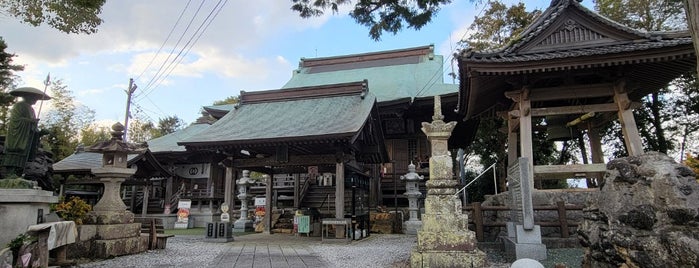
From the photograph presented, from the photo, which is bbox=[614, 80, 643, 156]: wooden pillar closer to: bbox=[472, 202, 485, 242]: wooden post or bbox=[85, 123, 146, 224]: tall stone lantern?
bbox=[472, 202, 485, 242]: wooden post

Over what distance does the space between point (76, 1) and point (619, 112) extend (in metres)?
11.4

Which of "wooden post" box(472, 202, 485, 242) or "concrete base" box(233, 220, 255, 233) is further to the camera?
"concrete base" box(233, 220, 255, 233)

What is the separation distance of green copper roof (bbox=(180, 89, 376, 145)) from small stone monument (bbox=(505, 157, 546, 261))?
408 cm

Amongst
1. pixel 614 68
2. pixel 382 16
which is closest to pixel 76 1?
pixel 382 16

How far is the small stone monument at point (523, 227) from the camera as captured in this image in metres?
7.13

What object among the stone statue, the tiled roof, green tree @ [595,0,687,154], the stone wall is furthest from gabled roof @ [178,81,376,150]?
green tree @ [595,0,687,154]

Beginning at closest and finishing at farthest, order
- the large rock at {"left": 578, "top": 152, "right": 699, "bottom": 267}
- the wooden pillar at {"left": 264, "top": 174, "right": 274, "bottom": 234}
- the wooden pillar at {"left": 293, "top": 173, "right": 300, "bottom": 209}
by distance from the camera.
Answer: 1. the large rock at {"left": 578, "top": 152, "right": 699, "bottom": 267}
2. the wooden pillar at {"left": 264, "top": 174, "right": 274, "bottom": 234}
3. the wooden pillar at {"left": 293, "top": 173, "right": 300, "bottom": 209}

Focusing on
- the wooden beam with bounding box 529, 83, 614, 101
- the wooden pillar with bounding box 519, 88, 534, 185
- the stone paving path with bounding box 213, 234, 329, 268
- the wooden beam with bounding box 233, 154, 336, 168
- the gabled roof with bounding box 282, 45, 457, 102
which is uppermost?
the gabled roof with bounding box 282, 45, 457, 102

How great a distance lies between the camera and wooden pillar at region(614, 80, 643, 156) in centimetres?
803

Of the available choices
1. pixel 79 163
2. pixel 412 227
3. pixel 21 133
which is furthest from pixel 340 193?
pixel 79 163

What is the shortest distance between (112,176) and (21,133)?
2.08 meters

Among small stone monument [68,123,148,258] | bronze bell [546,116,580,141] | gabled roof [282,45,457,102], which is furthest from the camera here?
gabled roof [282,45,457,102]

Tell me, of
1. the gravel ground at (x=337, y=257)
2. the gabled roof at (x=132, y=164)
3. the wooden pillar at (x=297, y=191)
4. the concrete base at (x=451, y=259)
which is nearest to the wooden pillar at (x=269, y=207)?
the wooden pillar at (x=297, y=191)

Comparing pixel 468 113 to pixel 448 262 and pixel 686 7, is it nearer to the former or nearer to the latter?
pixel 448 262
